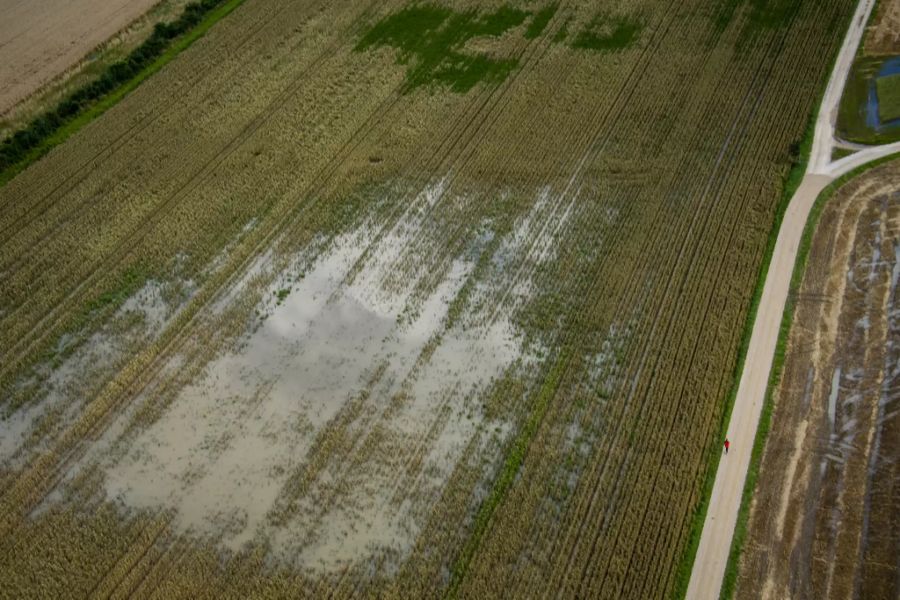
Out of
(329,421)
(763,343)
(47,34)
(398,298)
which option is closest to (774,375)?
(763,343)

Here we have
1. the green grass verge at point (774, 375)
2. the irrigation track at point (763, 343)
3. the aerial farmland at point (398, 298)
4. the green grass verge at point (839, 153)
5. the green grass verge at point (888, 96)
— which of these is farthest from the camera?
the green grass verge at point (888, 96)

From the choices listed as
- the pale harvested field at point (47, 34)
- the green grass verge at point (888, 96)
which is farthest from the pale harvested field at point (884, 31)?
the pale harvested field at point (47, 34)

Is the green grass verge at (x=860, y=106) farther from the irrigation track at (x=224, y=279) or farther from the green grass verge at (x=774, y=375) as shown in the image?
the irrigation track at (x=224, y=279)

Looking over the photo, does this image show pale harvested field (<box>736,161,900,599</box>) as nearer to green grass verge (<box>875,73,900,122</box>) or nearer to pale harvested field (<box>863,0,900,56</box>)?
green grass verge (<box>875,73,900,122</box>)

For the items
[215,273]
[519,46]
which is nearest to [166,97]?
[215,273]

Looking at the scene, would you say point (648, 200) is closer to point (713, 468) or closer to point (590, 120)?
point (590, 120)

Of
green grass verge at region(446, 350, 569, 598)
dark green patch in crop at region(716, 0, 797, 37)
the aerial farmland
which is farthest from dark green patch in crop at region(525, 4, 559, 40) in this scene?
green grass verge at region(446, 350, 569, 598)
